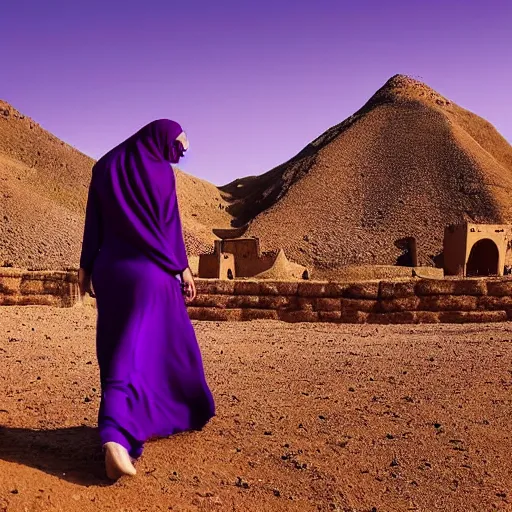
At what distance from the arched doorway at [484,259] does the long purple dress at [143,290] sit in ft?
96.6

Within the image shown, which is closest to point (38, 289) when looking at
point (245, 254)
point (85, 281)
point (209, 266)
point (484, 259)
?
point (85, 281)

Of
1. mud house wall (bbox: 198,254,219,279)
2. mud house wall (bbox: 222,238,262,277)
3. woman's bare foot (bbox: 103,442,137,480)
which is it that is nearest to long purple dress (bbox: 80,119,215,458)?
woman's bare foot (bbox: 103,442,137,480)

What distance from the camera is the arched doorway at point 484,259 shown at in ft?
106

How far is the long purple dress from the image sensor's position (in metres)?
3.64

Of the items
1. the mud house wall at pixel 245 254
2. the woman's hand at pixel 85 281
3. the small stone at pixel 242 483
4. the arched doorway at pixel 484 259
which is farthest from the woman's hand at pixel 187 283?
the arched doorway at pixel 484 259

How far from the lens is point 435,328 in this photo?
28.6 ft

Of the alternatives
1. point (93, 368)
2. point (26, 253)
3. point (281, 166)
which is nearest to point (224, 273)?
point (93, 368)

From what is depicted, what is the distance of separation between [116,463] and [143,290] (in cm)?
98

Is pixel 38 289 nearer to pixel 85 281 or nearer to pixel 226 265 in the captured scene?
pixel 85 281

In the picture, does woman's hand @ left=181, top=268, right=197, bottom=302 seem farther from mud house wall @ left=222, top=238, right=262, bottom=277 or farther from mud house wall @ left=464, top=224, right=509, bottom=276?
mud house wall @ left=464, top=224, right=509, bottom=276

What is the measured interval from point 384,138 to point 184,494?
90091 millimetres

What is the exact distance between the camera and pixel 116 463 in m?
3.20

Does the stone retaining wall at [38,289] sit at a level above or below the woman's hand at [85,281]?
below

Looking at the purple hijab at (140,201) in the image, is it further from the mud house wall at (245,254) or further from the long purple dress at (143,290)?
the mud house wall at (245,254)
